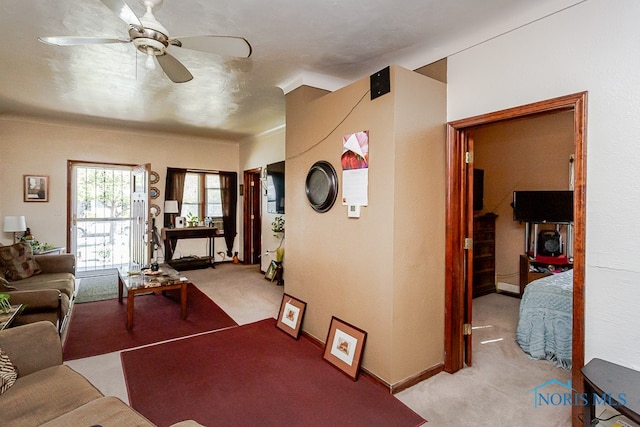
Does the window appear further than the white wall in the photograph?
Yes

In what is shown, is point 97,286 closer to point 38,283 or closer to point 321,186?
point 38,283

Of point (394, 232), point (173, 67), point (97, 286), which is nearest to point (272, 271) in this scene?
point (97, 286)

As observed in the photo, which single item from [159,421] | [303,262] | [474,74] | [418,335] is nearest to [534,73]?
[474,74]

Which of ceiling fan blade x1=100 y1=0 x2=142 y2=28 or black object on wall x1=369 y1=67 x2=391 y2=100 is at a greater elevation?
ceiling fan blade x1=100 y1=0 x2=142 y2=28

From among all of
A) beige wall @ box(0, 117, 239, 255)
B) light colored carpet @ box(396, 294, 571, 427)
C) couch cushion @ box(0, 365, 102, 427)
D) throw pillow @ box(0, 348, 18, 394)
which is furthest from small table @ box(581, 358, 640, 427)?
beige wall @ box(0, 117, 239, 255)

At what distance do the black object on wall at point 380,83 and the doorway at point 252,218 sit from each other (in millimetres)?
4630

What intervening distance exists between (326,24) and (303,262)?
2.07 metres

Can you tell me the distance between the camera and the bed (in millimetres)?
2736

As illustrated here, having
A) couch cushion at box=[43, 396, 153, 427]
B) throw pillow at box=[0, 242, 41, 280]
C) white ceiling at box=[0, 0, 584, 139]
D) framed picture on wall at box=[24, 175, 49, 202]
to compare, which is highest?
white ceiling at box=[0, 0, 584, 139]

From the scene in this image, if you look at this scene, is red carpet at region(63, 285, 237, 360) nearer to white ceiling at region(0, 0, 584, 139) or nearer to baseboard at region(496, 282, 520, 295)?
white ceiling at region(0, 0, 584, 139)

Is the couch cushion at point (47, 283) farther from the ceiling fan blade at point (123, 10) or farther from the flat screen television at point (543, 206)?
the flat screen television at point (543, 206)

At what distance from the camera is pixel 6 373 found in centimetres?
159

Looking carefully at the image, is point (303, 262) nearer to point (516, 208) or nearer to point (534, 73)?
point (534, 73)

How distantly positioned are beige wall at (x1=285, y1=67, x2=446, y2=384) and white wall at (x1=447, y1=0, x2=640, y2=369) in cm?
77
